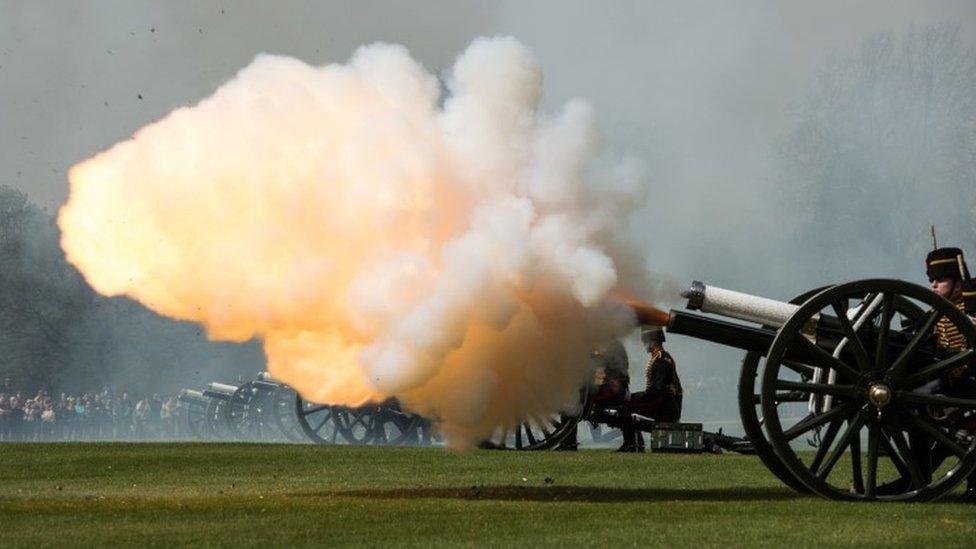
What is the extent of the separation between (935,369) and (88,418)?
113ft

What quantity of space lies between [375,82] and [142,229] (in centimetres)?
225

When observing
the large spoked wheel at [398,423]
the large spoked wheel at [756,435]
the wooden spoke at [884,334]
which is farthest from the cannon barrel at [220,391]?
the wooden spoke at [884,334]

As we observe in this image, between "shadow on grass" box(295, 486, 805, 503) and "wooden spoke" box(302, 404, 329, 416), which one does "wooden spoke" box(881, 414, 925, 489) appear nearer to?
"shadow on grass" box(295, 486, 805, 503)

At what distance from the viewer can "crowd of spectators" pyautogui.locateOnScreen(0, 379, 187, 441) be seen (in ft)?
136

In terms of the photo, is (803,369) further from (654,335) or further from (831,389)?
(654,335)

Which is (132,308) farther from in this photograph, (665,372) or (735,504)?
(735,504)

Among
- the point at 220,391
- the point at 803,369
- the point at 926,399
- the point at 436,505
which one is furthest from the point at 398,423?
the point at 926,399

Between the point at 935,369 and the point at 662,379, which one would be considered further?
the point at 662,379

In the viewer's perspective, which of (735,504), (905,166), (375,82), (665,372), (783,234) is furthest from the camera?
(783,234)

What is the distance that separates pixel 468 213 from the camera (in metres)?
12.5

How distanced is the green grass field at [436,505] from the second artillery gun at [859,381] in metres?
0.34

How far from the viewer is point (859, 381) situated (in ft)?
39.4

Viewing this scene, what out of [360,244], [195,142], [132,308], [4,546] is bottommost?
[4,546]

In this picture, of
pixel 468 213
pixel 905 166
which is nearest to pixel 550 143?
pixel 468 213
